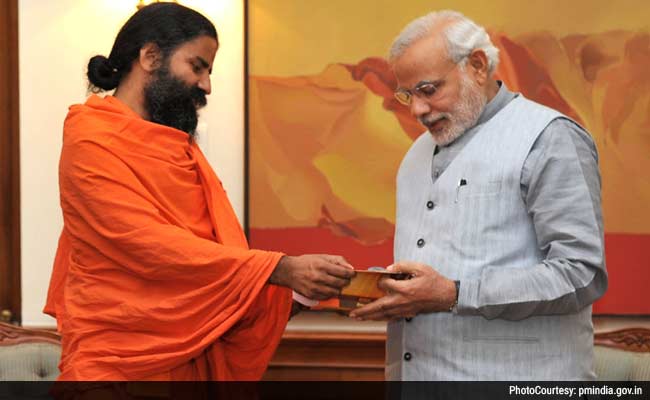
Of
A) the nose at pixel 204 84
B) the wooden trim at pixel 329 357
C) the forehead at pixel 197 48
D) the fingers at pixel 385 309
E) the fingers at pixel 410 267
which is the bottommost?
the wooden trim at pixel 329 357

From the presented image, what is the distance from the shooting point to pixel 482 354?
2240mm

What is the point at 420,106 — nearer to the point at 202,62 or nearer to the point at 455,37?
the point at 455,37

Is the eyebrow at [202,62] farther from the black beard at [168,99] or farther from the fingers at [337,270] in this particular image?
the fingers at [337,270]

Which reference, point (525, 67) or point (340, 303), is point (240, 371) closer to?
point (340, 303)

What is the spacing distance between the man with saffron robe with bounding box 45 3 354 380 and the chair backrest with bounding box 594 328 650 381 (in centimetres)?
155

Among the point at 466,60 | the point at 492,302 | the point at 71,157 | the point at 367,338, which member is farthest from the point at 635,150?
the point at 71,157

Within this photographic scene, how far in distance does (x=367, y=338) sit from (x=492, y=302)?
Result: 191cm

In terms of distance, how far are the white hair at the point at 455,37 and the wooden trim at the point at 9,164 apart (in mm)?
2421

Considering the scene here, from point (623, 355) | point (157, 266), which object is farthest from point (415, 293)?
point (623, 355)

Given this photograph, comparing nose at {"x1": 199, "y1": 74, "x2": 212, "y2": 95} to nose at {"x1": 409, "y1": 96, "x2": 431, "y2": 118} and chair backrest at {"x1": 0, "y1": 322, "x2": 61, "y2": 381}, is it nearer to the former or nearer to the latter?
nose at {"x1": 409, "y1": 96, "x2": 431, "y2": 118}

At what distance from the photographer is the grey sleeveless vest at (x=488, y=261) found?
221 centimetres

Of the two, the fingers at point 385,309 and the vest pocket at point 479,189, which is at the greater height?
the vest pocket at point 479,189

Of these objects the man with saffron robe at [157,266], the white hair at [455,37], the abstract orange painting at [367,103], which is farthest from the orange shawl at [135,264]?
the abstract orange painting at [367,103]

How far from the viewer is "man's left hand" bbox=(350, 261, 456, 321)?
217cm
